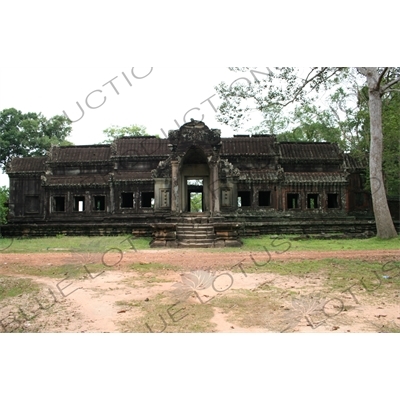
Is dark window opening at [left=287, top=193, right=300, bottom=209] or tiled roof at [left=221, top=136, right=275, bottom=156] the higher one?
tiled roof at [left=221, top=136, right=275, bottom=156]

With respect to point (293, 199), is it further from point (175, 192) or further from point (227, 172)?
point (175, 192)

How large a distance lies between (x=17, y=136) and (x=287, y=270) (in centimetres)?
2807

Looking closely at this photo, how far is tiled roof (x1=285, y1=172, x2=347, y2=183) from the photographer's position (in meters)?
23.9

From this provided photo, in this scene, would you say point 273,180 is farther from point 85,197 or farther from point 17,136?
point 17,136

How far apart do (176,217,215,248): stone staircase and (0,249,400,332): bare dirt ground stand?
591 cm

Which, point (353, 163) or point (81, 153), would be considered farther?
point (81, 153)

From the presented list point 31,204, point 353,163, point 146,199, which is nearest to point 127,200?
point 146,199

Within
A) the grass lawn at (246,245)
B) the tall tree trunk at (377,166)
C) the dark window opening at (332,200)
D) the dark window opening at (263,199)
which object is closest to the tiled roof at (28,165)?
the grass lawn at (246,245)

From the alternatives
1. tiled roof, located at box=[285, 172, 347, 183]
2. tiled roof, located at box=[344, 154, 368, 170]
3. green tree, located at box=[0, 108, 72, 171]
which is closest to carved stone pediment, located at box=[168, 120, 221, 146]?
tiled roof, located at box=[285, 172, 347, 183]

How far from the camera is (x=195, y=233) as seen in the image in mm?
16875

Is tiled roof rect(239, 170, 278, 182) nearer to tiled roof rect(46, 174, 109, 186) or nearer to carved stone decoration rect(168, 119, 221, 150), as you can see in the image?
carved stone decoration rect(168, 119, 221, 150)

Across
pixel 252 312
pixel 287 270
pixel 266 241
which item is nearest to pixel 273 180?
pixel 266 241

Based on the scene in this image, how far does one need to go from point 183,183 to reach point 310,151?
29.1 ft

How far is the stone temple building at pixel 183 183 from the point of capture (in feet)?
65.6
